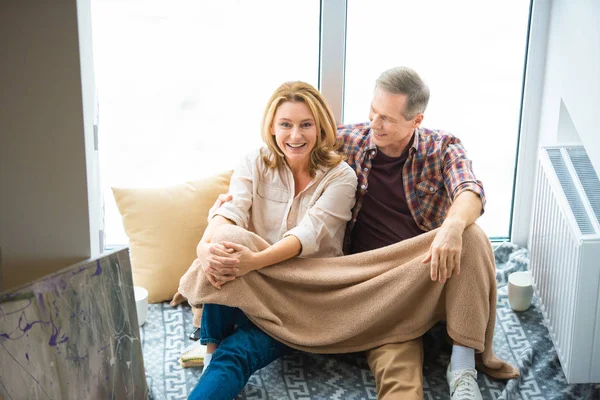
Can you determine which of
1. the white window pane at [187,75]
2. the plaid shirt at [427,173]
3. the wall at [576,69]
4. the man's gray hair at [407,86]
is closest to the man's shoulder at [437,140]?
the plaid shirt at [427,173]

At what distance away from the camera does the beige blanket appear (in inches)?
90.0

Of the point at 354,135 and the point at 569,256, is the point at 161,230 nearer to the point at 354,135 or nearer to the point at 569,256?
the point at 354,135

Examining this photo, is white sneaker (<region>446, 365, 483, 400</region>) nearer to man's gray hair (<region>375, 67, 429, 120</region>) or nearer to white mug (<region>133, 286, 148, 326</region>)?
man's gray hair (<region>375, 67, 429, 120</region>)

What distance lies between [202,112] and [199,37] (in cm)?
27

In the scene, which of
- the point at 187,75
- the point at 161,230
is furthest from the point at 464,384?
the point at 187,75

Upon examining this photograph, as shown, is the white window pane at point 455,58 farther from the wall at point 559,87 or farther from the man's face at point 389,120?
the man's face at point 389,120

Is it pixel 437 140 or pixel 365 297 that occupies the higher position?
pixel 437 140

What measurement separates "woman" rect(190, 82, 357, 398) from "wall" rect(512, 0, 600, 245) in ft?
2.31

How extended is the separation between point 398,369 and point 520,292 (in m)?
0.67

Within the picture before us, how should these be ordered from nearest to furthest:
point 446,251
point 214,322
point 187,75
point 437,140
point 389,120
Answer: point 446,251, point 214,322, point 389,120, point 437,140, point 187,75

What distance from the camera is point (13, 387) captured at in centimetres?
176

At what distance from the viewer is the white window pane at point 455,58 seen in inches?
113

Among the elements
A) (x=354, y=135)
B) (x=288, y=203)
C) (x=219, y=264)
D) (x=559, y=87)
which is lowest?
(x=219, y=264)

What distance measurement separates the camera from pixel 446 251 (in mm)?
2217
